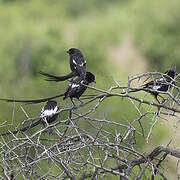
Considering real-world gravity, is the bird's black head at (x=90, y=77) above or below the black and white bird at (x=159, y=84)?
below

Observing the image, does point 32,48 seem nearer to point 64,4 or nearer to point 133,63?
point 133,63

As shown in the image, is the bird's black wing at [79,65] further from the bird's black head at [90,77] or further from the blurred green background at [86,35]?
the blurred green background at [86,35]

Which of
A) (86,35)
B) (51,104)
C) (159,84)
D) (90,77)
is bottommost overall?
(86,35)

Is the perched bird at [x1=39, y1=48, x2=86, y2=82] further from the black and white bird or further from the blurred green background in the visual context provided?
the blurred green background

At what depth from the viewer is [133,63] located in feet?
97.3

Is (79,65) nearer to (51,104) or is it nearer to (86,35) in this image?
(51,104)

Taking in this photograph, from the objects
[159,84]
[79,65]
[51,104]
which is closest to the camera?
[159,84]

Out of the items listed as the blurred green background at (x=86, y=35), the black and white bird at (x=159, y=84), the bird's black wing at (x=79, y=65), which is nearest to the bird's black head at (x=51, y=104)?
the bird's black wing at (x=79, y=65)

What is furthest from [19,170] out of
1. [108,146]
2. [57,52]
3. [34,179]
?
[57,52]

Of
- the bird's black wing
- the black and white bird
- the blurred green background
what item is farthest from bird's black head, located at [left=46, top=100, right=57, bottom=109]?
the blurred green background

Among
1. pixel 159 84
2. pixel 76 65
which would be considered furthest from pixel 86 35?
pixel 159 84

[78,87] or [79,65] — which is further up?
[79,65]

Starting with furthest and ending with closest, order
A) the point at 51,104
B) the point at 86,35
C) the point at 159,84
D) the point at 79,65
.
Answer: the point at 86,35
the point at 79,65
the point at 51,104
the point at 159,84

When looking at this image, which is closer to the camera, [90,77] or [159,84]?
[159,84]
